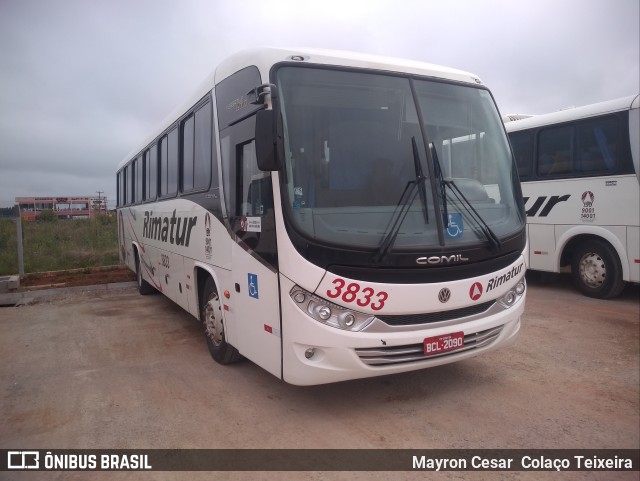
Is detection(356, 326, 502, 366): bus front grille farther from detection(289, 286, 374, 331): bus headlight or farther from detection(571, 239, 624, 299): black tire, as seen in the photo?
detection(571, 239, 624, 299): black tire

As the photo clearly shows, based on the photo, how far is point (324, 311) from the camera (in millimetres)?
3576

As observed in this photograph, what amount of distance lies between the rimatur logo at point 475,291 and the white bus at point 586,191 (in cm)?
514

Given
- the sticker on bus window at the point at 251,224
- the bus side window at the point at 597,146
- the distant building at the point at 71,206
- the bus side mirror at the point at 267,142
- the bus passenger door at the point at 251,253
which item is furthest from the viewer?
the distant building at the point at 71,206

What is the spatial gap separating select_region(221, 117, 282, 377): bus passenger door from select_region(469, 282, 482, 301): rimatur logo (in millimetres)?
1585

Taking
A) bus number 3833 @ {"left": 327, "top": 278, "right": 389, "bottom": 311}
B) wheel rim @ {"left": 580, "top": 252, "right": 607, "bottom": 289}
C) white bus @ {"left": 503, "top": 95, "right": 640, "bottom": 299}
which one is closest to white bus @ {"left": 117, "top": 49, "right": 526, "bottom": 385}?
bus number 3833 @ {"left": 327, "top": 278, "right": 389, "bottom": 311}

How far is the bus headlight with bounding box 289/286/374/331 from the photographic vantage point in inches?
141

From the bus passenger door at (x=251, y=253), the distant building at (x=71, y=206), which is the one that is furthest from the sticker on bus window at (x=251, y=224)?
the distant building at (x=71, y=206)

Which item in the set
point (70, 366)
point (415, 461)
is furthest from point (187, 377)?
point (415, 461)

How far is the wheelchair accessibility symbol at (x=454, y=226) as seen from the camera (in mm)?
3895

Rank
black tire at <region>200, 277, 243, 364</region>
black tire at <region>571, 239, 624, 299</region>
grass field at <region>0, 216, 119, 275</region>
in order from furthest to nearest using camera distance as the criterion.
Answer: grass field at <region>0, 216, 119, 275</region> < black tire at <region>571, 239, 624, 299</region> < black tire at <region>200, 277, 243, 364</region>

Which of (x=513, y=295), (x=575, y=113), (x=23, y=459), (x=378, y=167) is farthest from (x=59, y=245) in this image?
(x=513, y=295)

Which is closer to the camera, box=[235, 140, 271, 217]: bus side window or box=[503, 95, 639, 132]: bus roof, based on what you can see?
box=[235, 140, 271, 217]: bus side window

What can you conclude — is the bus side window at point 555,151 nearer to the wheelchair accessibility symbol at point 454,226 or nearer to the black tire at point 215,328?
the wheelchair accessibility symbol at point 454,226

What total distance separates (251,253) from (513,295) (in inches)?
95.1
